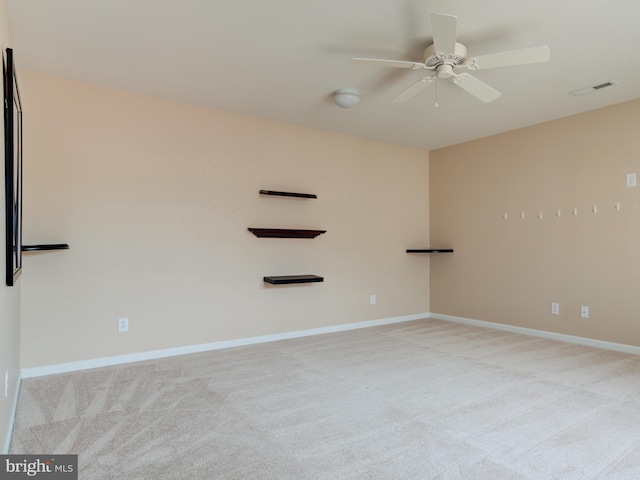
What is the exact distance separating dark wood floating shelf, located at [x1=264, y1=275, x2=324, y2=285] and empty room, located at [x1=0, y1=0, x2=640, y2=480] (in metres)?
0.14

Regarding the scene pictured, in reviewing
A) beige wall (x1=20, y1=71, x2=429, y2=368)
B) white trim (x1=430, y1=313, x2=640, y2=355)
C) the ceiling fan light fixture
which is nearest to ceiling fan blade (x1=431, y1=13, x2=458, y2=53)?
the ceiling fan light fixture

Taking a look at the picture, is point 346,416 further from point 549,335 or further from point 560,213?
point 560,213

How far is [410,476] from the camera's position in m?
1.69

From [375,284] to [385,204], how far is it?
1075 mm

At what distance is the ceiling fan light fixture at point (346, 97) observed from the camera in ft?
10.8

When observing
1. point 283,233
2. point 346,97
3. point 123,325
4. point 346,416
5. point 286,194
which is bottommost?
point 346,416

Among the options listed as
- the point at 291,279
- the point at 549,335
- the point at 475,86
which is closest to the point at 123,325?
the point at 291,279

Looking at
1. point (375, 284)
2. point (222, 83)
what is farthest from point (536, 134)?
point (222, 83)

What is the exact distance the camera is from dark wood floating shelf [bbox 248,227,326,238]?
13.1 feet

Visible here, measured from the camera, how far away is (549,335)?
420cm

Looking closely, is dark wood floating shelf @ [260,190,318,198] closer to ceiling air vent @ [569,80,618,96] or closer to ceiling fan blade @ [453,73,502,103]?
ceiling fan blade @ [453,73,502,103]

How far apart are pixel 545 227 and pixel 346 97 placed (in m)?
2.72

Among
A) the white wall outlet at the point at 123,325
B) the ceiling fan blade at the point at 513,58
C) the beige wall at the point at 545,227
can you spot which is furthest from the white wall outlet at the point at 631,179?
the white wall outlet at the point at 123,325

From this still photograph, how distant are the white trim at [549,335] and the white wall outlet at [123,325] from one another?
156 inches
